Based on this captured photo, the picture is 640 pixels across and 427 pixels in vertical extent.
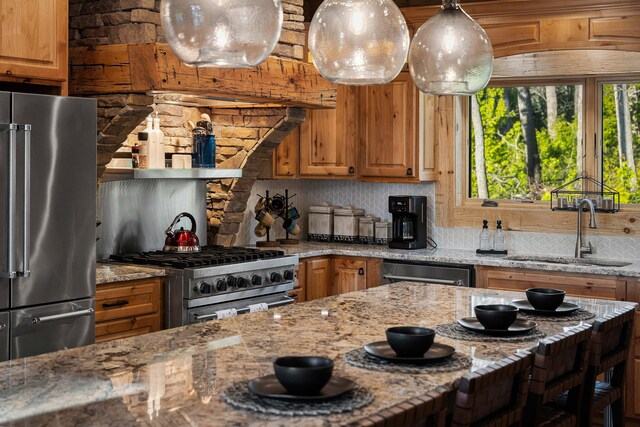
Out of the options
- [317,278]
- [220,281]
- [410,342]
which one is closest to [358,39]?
[410,342]

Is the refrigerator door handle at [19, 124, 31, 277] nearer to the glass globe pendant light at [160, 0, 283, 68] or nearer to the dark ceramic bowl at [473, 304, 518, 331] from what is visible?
the glass globe pendant light at [160, 0, 283, 68]

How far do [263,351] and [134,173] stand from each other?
9.00 feet

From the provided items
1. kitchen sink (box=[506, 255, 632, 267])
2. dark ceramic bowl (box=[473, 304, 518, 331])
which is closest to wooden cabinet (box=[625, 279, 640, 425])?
kitchen sink (box=[506, 255, 632, 267])

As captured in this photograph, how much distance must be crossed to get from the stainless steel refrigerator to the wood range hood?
1.55 ft

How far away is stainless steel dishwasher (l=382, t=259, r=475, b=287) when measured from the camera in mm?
5984

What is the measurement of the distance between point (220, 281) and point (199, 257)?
10.9 inches

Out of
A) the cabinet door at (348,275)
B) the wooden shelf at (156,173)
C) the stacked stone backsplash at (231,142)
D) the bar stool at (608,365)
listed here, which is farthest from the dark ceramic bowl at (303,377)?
the cabinet door at (348,275)

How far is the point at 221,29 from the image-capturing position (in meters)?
2.35

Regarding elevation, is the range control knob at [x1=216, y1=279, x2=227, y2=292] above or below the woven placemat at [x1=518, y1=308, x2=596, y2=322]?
below

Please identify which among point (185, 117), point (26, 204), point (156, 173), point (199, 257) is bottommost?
point (199, 257)

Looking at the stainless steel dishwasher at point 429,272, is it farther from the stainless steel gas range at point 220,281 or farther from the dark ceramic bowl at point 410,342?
the dark ceramic bowl at point 410,342

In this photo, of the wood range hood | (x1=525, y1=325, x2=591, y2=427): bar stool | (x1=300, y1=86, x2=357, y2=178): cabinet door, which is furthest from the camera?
(x1=300, y1=86, x2=357, y2=178): cabinet door

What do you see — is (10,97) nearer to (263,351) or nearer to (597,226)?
(263,351)

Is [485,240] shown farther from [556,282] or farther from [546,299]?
[546,299]
